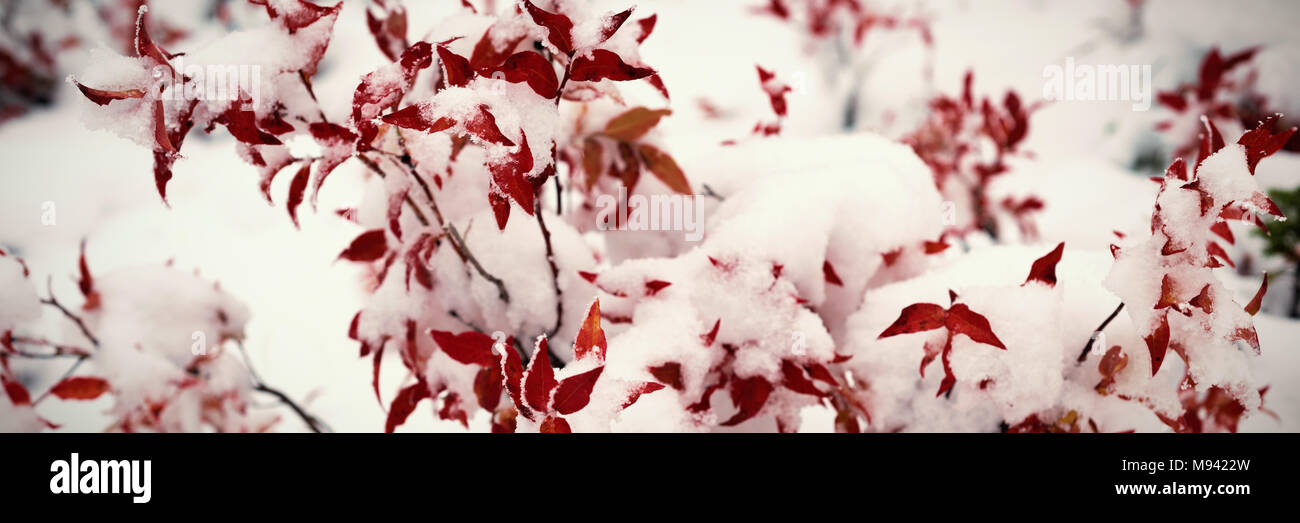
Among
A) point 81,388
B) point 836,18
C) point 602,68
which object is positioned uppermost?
point 836,18

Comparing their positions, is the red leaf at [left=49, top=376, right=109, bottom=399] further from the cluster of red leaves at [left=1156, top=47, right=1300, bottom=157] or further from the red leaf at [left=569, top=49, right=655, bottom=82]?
the cluster of red leaves at [left=1156, top=47, right=1300, bottom=157]

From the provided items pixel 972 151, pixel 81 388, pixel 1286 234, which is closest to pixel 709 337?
pixel 81 388

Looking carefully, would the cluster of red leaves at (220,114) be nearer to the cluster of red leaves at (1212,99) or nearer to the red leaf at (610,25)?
the red leaf at (610,25)

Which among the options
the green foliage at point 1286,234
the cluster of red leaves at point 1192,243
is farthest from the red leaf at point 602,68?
the green foliage at point 1286,234

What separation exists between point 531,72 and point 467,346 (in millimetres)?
225

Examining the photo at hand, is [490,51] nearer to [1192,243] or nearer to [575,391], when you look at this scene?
[575,391]

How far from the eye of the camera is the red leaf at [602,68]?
44 cm

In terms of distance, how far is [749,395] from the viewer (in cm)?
56

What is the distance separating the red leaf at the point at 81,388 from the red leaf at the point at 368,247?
1.44 ft

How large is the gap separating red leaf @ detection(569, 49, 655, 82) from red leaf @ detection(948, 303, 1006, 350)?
1.03ft

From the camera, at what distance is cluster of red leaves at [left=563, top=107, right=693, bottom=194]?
0.65 metres
